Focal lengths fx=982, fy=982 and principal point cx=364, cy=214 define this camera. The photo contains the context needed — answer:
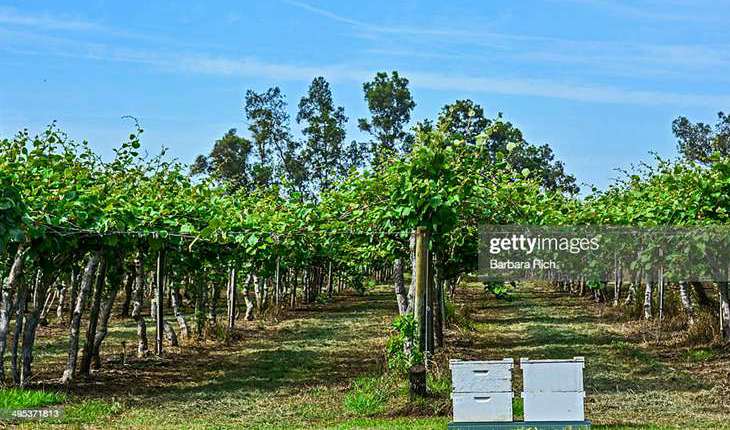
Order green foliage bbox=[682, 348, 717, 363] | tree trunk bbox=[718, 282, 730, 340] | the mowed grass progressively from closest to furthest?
the mowed grass
green foliage bbox=[682, 348, 717, 363]
tree trunk bbox=[718, 282, 730, 340]

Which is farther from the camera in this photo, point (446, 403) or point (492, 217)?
point (492, 217)

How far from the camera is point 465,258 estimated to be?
19.4m

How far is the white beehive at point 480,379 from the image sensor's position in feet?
32.1

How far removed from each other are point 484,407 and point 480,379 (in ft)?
0.92

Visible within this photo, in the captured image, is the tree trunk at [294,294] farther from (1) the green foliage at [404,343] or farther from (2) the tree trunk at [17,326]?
(1) the green foliage at [404,343]

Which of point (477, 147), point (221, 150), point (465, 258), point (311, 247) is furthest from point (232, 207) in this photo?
point (221, 150)

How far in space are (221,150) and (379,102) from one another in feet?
33.4

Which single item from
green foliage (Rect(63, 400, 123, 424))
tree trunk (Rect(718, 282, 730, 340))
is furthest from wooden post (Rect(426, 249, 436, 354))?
tree trunk (Rect(718, 282, 730, 340))

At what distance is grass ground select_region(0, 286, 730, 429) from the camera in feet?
37.4

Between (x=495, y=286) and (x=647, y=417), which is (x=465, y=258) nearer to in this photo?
(x=495, y=286)

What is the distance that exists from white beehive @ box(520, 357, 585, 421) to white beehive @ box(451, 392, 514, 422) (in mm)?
206

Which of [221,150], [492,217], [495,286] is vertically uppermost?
[221,150]

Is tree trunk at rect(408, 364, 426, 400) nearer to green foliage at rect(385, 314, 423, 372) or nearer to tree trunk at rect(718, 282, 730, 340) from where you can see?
green foliage at rect(385, 314, 423, 372)

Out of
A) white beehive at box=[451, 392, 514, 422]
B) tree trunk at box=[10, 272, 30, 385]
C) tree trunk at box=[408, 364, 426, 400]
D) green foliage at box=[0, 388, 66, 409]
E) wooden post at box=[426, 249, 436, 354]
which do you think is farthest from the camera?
tree trunk at box=[10, 272, 30, 385]
